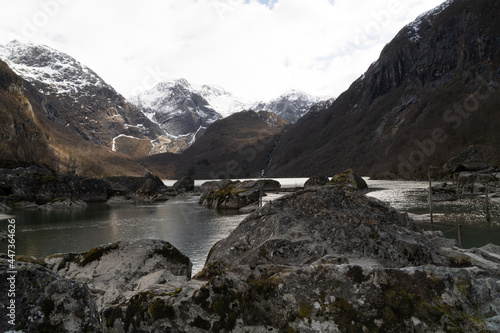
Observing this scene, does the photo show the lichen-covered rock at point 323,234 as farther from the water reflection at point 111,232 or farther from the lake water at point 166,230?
the water reflection at point 111,232

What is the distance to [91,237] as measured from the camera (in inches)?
1497

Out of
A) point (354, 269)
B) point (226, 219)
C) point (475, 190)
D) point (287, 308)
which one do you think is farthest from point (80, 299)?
point (475, 190)

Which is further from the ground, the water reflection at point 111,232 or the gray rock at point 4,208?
the gray rock at point 4,208

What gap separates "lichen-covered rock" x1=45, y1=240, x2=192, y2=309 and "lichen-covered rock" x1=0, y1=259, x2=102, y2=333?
7.81 metres

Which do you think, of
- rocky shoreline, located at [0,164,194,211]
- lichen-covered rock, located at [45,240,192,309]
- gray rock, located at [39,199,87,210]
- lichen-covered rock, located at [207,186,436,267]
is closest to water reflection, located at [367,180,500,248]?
lichen-covered rock, located at [207,186,436,267]

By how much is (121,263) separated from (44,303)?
9.49 metres

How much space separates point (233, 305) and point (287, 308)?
95 centimetres

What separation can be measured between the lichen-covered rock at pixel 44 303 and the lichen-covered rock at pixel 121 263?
781 cm

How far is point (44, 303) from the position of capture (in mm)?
4965

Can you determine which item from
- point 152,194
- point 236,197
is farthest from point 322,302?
point 152,194

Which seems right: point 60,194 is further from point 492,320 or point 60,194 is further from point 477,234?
point 492,320

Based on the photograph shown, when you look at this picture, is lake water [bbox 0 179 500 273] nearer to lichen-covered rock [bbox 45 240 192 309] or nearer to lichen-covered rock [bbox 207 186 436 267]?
lichen-covered rock [bbox 45 240 192 309]

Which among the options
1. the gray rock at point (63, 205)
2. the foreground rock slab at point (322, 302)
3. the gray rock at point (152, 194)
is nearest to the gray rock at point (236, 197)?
the gray rock at point (152, 194)

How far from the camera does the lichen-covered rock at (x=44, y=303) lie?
4766 millimetres
